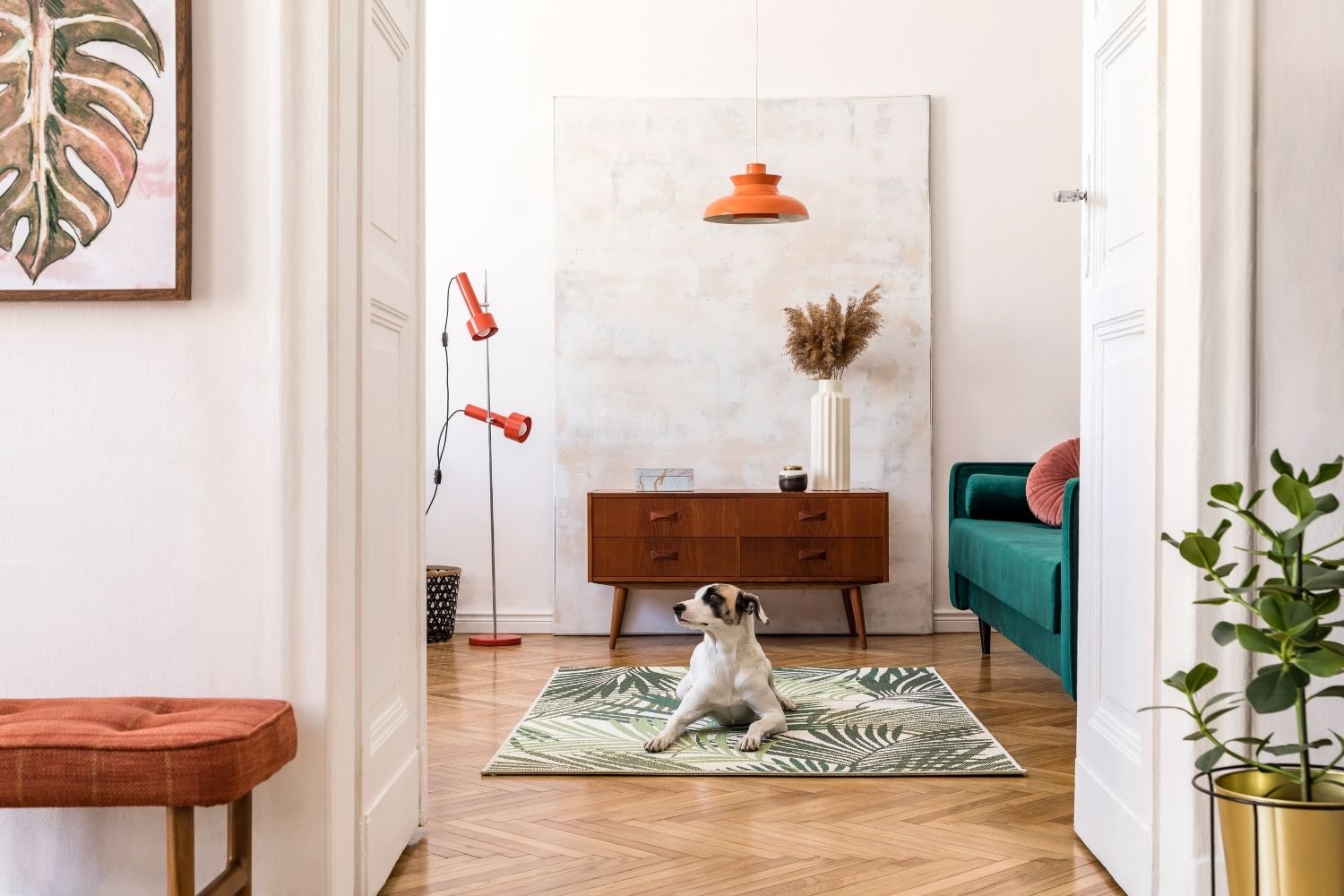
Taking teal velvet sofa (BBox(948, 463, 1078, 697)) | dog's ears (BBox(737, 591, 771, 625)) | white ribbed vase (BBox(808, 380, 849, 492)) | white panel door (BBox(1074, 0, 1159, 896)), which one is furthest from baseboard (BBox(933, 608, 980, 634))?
white panel door (BBox(1074, 0, 1159, 896))

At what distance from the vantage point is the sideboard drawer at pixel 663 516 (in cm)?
490

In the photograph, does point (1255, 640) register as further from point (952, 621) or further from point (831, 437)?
point (952, 621)

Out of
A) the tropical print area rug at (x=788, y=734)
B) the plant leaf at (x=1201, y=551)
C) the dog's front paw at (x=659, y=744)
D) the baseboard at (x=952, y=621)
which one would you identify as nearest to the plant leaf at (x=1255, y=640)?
the plant leaf at (x=1201, y=551)

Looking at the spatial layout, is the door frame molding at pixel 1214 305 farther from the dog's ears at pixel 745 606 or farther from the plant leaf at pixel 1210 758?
the dog's ears at pixel 745 606

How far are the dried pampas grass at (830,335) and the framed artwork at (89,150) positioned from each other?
3336 mm

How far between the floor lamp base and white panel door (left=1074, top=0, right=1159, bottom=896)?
2937 mm

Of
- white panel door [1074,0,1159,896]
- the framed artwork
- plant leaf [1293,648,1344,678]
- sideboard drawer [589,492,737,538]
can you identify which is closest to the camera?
plant leaf [1293,648,1344,678]

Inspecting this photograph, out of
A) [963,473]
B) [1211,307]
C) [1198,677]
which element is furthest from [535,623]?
[1198,677]

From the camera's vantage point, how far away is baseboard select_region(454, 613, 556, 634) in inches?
213

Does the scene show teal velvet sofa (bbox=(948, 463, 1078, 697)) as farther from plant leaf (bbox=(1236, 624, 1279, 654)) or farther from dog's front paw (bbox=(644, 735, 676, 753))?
plant leaf (bbox=(1236, 624, 1279, 654))

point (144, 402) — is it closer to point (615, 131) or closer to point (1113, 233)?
point (1113, 233)

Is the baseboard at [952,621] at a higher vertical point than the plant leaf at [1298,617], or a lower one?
lower

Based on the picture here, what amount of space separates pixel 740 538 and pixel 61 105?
3.31 metres

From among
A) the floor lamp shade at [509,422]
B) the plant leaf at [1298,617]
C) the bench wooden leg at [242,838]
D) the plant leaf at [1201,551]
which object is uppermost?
the floor lamp shade at [509,422]
